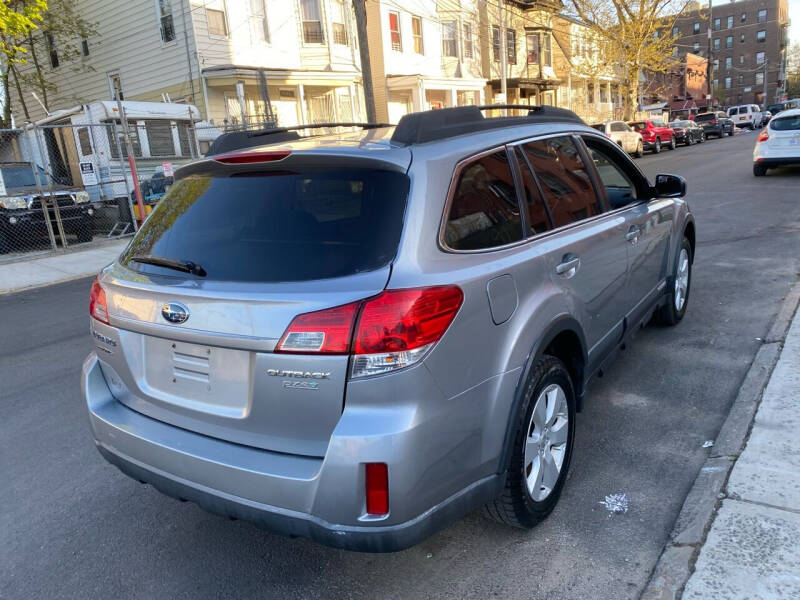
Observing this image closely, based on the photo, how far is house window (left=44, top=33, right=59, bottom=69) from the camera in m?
22.6

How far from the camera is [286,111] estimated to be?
21.4m

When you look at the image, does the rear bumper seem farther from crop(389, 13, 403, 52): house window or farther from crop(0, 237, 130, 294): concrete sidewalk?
crop(389, 13, 403, 52): house window

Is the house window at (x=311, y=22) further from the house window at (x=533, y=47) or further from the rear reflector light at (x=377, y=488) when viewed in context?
the rear reflector light at (x=377, y=488)

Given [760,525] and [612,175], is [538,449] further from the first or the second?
[612,175]

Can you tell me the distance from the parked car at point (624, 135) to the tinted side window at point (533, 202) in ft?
85.9

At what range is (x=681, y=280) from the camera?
208 inches

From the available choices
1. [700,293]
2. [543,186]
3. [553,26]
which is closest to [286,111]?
[700,293]

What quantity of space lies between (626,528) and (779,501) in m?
0.69

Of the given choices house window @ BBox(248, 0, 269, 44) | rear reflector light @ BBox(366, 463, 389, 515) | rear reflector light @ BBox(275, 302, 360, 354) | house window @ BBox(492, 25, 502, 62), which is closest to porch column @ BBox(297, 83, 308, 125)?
house window @ BBox(248, 0, 269, 44)

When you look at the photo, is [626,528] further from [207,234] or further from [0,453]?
[0,453]

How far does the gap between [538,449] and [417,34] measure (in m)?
25.9

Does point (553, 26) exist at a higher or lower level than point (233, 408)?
higher

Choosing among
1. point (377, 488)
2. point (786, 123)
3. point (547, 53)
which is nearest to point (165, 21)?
point (786, 123)

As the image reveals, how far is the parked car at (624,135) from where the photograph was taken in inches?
1073
